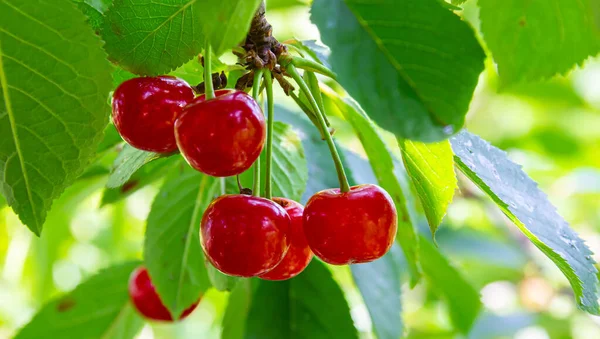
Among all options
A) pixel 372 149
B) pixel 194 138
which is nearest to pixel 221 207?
pixel 194 138

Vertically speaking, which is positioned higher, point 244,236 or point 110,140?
point 244,236

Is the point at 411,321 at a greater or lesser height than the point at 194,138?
lesser

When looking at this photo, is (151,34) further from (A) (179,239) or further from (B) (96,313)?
(B) (96,313)

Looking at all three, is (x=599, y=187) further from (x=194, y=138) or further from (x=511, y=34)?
(x=194, y=138)

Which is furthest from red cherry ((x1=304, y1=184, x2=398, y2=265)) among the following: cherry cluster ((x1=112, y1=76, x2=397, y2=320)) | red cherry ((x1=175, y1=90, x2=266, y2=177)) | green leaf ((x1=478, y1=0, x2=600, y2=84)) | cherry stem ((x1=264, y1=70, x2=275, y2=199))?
green leaf ((x1=478, y1=0, x2=600, y2=84))

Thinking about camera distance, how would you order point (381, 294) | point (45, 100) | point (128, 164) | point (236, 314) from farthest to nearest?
point (236, 314), point (381, 294), point (128, 164), point (45, 100)

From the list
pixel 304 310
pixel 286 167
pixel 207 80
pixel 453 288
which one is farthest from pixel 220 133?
pixel 453 288
